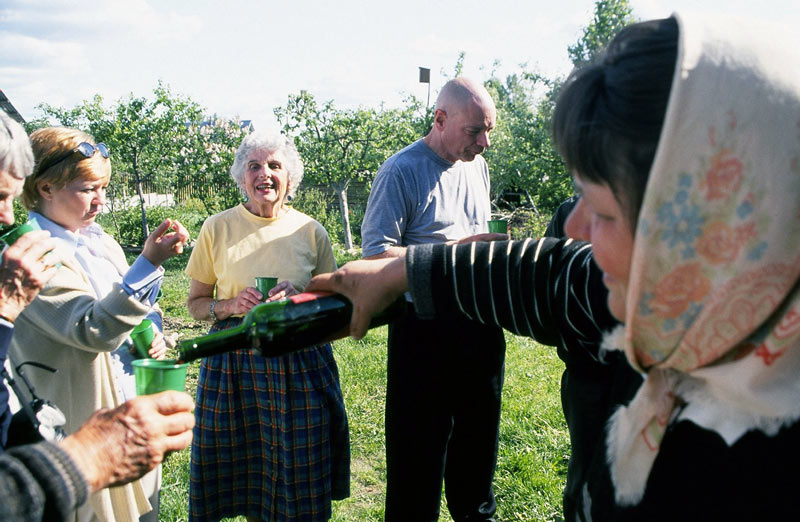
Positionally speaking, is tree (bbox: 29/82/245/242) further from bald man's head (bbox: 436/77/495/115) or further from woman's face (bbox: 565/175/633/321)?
woman's face (bbox: 565/175/633/321)

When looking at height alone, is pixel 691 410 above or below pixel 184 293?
above

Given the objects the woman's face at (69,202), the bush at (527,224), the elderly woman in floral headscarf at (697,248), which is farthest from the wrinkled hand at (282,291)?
the bush at (527,224)

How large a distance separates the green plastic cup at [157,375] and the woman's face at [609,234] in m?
1.17

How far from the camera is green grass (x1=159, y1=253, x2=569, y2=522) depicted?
3781 mm

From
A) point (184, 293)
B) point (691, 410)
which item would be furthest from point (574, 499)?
point (184, 293)

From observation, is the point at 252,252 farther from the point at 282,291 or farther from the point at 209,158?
the point at 209,158

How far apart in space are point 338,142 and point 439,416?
1402 centimetres

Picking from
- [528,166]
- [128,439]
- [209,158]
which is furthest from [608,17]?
[128,439]

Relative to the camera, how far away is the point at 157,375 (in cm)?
160

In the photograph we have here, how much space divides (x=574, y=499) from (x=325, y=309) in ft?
2.86

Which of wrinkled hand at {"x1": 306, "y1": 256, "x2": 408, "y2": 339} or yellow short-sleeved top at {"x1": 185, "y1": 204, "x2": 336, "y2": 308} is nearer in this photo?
wrinkled hand at {"x1": 306, "y1": 256, "x2": 408, "y2": 339}

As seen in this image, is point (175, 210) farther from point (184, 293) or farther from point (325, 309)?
point (325, 309)

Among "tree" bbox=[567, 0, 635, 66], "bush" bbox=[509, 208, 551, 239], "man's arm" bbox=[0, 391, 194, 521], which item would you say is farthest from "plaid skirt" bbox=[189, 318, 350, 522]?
"tree" bbox=[567, 0, 635, 66]

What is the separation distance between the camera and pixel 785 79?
95 centimetres
